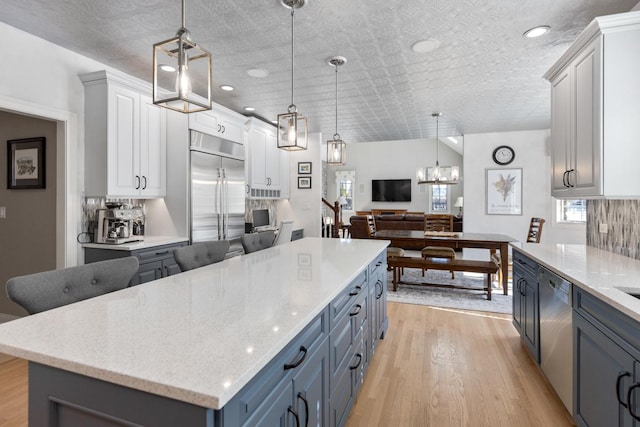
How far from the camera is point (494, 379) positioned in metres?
2.40

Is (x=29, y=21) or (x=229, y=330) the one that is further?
(x=29, y=21)

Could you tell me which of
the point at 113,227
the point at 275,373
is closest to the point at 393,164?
the point at 113,227

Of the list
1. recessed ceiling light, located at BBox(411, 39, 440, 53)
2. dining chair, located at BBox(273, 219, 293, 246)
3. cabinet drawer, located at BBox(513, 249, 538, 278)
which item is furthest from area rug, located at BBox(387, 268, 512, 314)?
recessed ceiling light, located at BBox(411, 39, 440, 53)

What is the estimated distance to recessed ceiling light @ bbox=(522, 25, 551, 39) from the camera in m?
2.61

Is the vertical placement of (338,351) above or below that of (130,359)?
below

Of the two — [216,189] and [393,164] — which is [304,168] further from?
[393,164]

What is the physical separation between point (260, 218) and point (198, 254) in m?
3.37

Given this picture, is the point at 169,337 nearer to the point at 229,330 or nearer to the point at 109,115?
the point at 229,330

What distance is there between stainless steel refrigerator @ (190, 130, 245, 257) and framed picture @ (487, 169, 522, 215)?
4.77 meters

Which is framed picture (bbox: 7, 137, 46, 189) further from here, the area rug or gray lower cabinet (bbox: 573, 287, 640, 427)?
gray lower cabinet (bbox: 573, 287, 640, 427)

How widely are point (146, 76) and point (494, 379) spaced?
4331mm

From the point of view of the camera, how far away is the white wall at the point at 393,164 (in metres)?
12.2

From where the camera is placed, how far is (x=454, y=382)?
236cm

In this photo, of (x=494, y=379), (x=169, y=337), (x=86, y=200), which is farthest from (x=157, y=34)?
(x=494, y=379)
